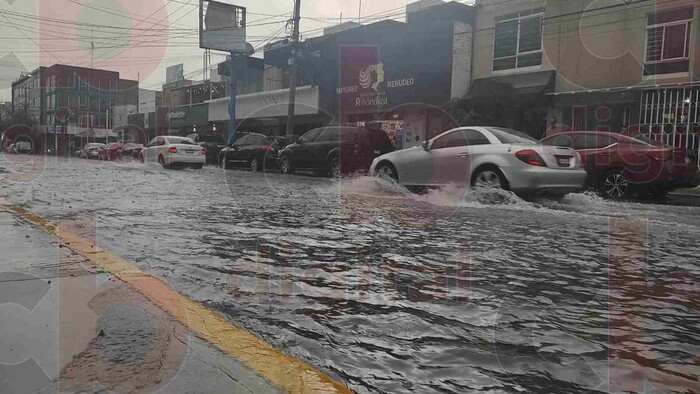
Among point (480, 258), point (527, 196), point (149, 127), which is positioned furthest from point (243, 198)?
point (149, 127)

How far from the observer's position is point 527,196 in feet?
30.6

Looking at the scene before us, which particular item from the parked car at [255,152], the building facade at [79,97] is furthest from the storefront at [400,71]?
the building facade at [79,97]

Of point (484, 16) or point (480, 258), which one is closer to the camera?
point (480, 258)

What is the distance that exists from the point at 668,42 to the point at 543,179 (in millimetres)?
9668

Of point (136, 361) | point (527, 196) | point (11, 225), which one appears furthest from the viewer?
point (527, 196)

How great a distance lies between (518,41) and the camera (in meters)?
18.9

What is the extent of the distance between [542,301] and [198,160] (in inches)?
729

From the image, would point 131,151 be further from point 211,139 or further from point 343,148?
point 343,148

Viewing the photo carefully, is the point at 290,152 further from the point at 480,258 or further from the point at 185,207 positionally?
the point at 480,258

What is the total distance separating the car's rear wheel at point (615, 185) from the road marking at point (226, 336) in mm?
9836

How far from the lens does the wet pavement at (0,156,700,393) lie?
2.81 metres

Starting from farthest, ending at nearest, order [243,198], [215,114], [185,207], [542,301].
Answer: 1. [215,114]
2. [243,198]
3. [185,207]
4. [542,301]

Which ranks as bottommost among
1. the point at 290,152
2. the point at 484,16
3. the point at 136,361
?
the point at 136,361

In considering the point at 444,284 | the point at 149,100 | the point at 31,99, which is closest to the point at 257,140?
the point at 444,284
